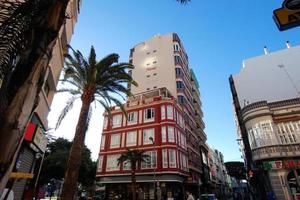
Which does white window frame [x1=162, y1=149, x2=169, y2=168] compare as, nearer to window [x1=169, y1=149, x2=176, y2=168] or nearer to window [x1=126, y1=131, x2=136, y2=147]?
window [x1=169, y1=149, x2=176, y2=168]

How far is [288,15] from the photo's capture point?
330cm

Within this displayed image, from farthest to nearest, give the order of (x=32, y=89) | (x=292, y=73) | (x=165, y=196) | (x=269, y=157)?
(x=165, y=196)
(x=292, y=73)
(x=269, y=157)
(x=32, y=89)

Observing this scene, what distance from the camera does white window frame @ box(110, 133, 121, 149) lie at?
37.6 metres

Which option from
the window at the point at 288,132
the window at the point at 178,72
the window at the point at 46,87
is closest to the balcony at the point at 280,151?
the window at the point at 288,132

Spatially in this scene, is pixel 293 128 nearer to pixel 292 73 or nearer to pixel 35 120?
pixel 292 73

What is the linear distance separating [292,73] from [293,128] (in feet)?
36.3

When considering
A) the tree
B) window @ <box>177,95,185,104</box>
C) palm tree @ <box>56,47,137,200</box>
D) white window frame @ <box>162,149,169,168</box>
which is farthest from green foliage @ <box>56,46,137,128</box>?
window @ <box>177,95,185,104</box>

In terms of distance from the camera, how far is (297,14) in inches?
128

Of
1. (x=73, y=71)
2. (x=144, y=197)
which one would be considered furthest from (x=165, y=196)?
(x=73, y=71)

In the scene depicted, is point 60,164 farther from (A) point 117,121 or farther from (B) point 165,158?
(B) point 165,158

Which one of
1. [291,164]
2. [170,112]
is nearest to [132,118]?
[170,112]

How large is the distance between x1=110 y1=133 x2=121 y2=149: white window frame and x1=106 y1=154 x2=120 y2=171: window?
6.11 ft

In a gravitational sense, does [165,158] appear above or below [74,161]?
above

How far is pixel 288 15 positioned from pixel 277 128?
2001cm
